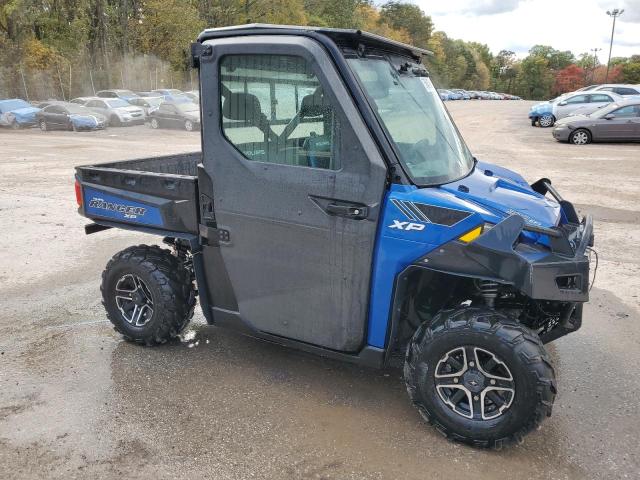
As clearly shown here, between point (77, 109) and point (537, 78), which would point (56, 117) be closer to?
point (77, 109)

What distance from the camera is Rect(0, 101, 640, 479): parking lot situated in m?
2.95

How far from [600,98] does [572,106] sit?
3.83 feet

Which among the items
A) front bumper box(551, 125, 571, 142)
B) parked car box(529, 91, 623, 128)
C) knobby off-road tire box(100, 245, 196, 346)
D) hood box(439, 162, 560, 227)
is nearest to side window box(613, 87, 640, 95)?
parked car box(529, 91, 623, 128)

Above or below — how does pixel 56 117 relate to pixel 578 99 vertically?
below

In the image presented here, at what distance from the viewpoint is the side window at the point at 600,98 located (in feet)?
70.5

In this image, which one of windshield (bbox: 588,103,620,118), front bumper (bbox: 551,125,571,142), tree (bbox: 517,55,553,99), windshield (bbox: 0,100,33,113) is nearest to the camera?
windshield (bbox: 588,103,620,118)

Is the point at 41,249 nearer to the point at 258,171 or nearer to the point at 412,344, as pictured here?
the point at 258,171

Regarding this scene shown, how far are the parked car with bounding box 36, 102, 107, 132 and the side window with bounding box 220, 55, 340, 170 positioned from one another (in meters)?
22.4

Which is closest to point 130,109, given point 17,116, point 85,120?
point 85,120

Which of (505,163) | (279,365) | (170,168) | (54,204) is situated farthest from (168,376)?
(505,163)

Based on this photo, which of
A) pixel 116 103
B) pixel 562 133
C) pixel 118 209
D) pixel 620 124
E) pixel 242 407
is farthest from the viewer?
pixel 116 103

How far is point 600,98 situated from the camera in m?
21.7

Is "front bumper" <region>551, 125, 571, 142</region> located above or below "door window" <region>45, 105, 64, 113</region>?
below

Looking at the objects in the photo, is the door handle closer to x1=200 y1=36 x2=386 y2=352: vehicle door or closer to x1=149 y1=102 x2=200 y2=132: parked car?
x1=200 y1=36 x2=386 y2=352: vehicle door
